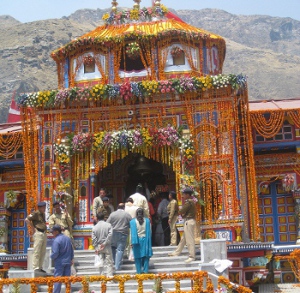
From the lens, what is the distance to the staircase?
55.6ft

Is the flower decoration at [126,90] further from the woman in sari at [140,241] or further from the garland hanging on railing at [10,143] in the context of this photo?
the woman in sari at [140,241]

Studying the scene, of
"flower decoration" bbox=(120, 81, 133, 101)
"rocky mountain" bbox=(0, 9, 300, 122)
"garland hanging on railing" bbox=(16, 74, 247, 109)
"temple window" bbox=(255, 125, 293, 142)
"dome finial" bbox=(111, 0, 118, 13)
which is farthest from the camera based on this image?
"rocky mountain" bbox=(0, 9, 300, 122)

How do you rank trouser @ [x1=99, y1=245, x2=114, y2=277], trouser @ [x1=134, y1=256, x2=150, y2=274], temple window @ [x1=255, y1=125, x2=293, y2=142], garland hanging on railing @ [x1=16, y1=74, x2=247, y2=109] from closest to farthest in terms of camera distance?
1. trouser @ [x1=99, y1=245, x2=114, y2=277]
2. trouser @ [x1=134, y1=256, x2=150, y2=274]
3. garland hanging on railing @ [x1=16, y1=74, x2=247, y2=109]
4. temple window @ [x1=255, y1=125, x2=293, y2=142]

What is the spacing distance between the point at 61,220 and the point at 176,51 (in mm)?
7309

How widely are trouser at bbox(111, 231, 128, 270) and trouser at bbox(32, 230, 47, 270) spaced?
1835mm

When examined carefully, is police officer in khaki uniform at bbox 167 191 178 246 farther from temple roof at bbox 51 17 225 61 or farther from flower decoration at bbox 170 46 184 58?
temple roof at bbox 51 17 225 61

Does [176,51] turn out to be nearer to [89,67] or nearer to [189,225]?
[89,67]

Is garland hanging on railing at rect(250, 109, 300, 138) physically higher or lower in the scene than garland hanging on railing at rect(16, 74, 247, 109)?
lower

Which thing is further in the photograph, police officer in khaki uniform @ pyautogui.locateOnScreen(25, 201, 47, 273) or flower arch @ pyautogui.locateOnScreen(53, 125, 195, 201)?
flower arch @ pyautogui.locateOnScreen(53, 125, 195, 201)

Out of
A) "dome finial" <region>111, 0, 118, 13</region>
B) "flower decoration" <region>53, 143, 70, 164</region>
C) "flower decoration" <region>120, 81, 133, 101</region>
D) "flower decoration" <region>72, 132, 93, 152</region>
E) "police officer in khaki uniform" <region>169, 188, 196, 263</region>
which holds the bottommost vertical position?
"police officer in khaki uniform" <region>169, 188, 196, 263</region>

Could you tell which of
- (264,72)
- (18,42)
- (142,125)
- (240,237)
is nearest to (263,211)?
(240,237)

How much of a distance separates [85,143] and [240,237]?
231 inches

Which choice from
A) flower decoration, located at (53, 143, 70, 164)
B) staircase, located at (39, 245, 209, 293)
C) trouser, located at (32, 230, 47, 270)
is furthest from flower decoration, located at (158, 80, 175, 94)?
trouser, located at (32, 230, 47, 270)

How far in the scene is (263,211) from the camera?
25.8m
